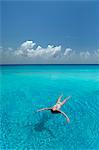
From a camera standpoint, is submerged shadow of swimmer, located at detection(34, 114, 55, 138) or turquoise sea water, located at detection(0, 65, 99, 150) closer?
turquoise sea water, located at detection(0, 65, 99, 150)

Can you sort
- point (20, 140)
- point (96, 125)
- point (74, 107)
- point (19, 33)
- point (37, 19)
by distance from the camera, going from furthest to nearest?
point (19, 33), point (37, 19), point (74, 107), point (96, 125), point (20, 140)

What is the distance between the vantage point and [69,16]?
709 cm

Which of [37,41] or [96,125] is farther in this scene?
[37,41]

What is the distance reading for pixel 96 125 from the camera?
4574mm

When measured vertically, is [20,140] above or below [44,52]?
below

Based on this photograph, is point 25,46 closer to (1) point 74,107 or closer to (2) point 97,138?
(1) point 74,107

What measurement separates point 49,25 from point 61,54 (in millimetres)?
860

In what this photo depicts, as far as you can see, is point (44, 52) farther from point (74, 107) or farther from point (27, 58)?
point (74, 107)

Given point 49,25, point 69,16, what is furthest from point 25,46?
point 69,16

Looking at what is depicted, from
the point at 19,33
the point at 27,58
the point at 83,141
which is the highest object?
the point at 19,33

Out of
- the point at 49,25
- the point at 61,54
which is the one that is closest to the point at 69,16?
the point at 49,25

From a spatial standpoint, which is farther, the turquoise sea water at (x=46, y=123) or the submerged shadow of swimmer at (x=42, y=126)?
the submerged shadow of swimmer at (x=42, y=126)

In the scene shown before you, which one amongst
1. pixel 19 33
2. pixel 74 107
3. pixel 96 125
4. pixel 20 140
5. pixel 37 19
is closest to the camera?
pixel 20 140

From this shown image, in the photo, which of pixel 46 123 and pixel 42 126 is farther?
Answer: pixel 46 123
